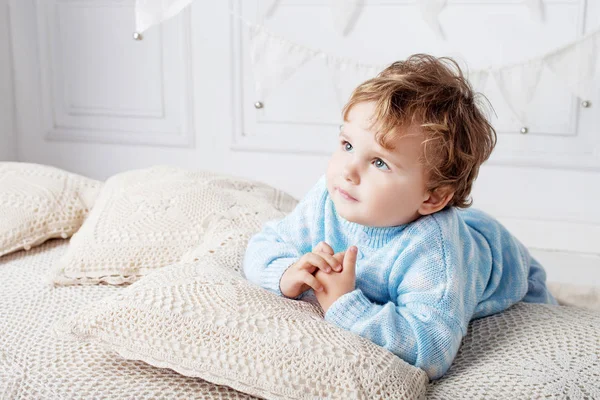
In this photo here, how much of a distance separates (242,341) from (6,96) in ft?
8.27

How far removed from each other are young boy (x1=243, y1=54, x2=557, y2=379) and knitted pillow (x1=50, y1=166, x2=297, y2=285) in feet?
1.11

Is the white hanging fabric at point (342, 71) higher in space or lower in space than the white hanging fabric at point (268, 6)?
lower

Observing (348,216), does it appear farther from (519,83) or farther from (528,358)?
(519,83)

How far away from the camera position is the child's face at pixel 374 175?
1062 millimetres

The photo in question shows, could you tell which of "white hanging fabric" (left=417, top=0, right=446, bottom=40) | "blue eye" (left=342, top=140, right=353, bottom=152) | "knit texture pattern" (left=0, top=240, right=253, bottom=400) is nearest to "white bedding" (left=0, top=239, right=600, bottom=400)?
"knit texture pattern" (left=0, top=240, right=253, bottom=400)

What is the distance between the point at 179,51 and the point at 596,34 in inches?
61.4

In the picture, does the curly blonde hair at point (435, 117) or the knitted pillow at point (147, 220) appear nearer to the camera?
the curly blonde hair at point (435, 117)

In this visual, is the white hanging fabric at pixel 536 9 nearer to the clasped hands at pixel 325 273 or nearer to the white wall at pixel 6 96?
the clasped hands at pixel 325 273

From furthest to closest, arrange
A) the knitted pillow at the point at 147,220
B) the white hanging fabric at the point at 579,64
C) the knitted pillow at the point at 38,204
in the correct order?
the white hanging fabric at the point at 579,64 → the knitted pillow at the point at 38,204 → the knitted pillow at the point at 147,220

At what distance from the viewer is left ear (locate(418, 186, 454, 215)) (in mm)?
1115

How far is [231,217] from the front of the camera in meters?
1.54

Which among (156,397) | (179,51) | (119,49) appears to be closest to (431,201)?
(156,397)

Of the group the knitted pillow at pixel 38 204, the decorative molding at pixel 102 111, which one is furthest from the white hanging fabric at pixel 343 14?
the knitted pillow at pixel 38 204

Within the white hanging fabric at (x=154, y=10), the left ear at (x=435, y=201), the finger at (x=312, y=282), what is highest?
the white hanging fabric at (x=154, y=10)
